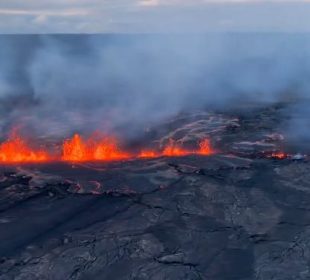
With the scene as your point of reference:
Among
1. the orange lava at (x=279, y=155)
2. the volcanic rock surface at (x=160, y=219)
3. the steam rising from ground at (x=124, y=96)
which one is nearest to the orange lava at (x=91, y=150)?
the volcanic rock surface at (x=160, y=219)

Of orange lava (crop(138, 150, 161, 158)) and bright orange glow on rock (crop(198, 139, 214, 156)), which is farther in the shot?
bright orange glow on rock (crop(198, 139, 214, 156))

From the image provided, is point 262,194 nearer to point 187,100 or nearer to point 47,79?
point 187,100

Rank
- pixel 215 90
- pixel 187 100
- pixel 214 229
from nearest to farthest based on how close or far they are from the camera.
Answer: pixel 214 229 < pixel 187 100 < pixel 215 90

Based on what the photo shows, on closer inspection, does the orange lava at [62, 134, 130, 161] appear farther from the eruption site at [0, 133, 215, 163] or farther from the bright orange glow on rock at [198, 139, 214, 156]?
the bright orange glow on rock at [198, 139, 214, 156]

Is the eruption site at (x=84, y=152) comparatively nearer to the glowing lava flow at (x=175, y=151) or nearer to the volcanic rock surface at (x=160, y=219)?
the glowing lava flow at (x=175, y=151)

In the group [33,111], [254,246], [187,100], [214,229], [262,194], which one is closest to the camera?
[254,246]

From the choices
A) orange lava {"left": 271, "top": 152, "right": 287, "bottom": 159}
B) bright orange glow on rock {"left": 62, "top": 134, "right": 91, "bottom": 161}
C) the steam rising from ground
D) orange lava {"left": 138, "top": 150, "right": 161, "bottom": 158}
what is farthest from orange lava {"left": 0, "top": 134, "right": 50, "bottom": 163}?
orange lava {"left": 271, "top": 152, "right": 287, "bottom": 159}

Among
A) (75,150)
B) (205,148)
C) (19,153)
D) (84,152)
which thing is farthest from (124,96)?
(19,153)

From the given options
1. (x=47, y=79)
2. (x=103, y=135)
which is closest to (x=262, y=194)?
(x=103, y=135)
